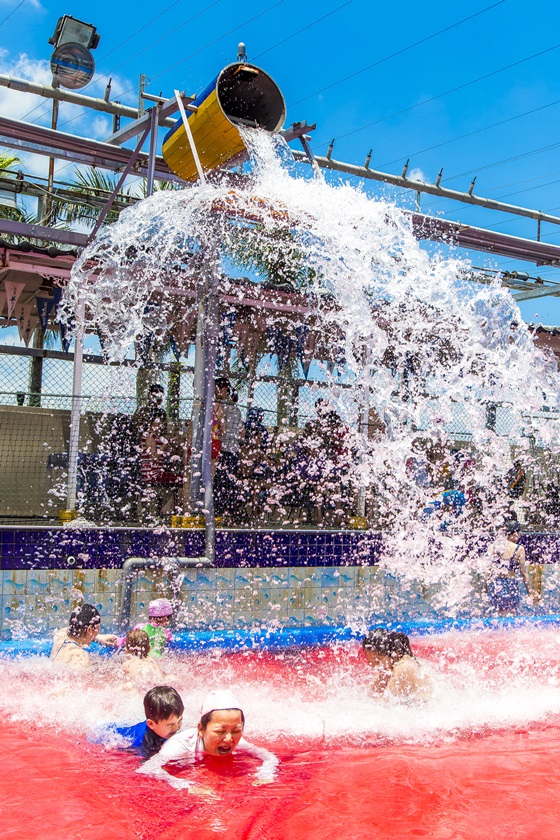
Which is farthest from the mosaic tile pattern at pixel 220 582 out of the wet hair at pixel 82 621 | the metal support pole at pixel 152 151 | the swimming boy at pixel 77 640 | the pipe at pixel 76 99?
the pipe at pixel 76 99

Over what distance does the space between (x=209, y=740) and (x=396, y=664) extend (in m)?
1.87

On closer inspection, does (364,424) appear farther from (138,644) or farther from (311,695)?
(138,644)

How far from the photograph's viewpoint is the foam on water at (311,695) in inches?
218

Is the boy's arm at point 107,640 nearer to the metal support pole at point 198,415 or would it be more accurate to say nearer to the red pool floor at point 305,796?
the red pool floor at point 305,796

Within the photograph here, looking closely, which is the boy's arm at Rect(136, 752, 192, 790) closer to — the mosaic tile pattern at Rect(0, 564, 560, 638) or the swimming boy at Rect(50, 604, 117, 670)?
the swimming boy at Rect(50, 604, 117, 670)

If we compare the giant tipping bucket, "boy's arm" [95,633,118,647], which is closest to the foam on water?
"boy's arm" [95,633,118,647]

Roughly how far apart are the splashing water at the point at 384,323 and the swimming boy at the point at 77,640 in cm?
316

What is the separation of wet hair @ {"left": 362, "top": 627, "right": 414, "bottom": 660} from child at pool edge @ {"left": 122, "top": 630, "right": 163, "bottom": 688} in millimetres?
1659

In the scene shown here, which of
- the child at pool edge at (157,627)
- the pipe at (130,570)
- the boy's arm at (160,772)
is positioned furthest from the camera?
the pipe at (130,570)

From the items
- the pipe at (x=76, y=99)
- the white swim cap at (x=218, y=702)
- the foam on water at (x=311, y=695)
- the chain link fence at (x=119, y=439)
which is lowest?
the foam on water at (x=311, y=695)

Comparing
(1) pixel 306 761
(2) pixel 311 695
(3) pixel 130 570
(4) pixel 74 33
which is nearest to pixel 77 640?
(3) pixel 130 570

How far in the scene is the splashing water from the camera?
7965 millimetres

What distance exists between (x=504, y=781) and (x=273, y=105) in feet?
22.6

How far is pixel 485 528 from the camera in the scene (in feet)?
34.3
